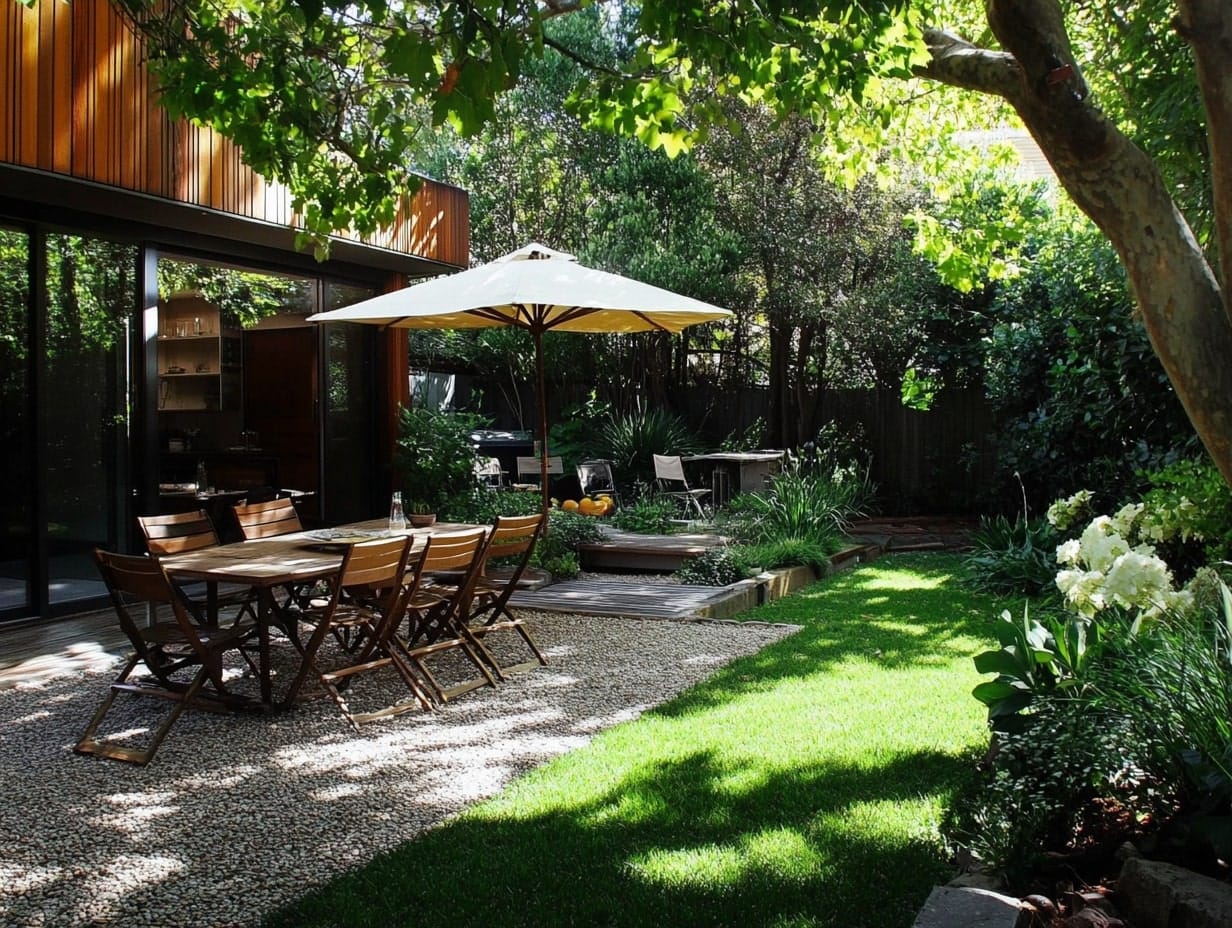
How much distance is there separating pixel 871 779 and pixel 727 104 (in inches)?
451

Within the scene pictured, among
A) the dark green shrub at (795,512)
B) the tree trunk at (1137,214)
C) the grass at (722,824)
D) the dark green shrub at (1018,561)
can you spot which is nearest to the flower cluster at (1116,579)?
the tree trunk at (1137,214)

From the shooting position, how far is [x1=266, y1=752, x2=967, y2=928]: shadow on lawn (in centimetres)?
299

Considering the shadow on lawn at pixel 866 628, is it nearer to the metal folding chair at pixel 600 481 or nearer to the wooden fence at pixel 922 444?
the metal folding chair at pixel 600 481

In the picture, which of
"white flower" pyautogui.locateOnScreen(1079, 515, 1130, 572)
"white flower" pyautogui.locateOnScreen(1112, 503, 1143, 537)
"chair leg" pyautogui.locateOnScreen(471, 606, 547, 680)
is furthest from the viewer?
"chair leg" pyautogui.locateOnScreen(471, 606, 547, 680)

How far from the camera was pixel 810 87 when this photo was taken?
4492mm

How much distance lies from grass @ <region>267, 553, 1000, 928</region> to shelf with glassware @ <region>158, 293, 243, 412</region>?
8380 millimetres

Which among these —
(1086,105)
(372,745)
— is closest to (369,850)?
(372,745)

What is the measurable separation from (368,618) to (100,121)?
3.84 meters

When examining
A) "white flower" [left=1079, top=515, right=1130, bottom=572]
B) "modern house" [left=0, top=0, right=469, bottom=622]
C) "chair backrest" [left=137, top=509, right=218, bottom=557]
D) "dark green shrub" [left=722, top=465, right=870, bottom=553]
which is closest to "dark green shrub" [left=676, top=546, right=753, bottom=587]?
"dark green shrub" [left=722, top=465, right=870, bottom=553]

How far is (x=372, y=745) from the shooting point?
15.3 feet

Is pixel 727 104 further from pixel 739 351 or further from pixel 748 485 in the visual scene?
pixel 748 485

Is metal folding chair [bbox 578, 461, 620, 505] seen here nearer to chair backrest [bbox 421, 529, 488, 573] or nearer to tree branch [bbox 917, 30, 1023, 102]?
chair backrest [bbox 421, 529, 488, 573]

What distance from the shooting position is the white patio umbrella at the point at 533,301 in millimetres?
7367

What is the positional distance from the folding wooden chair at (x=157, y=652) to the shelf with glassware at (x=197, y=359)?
24.6 ft
